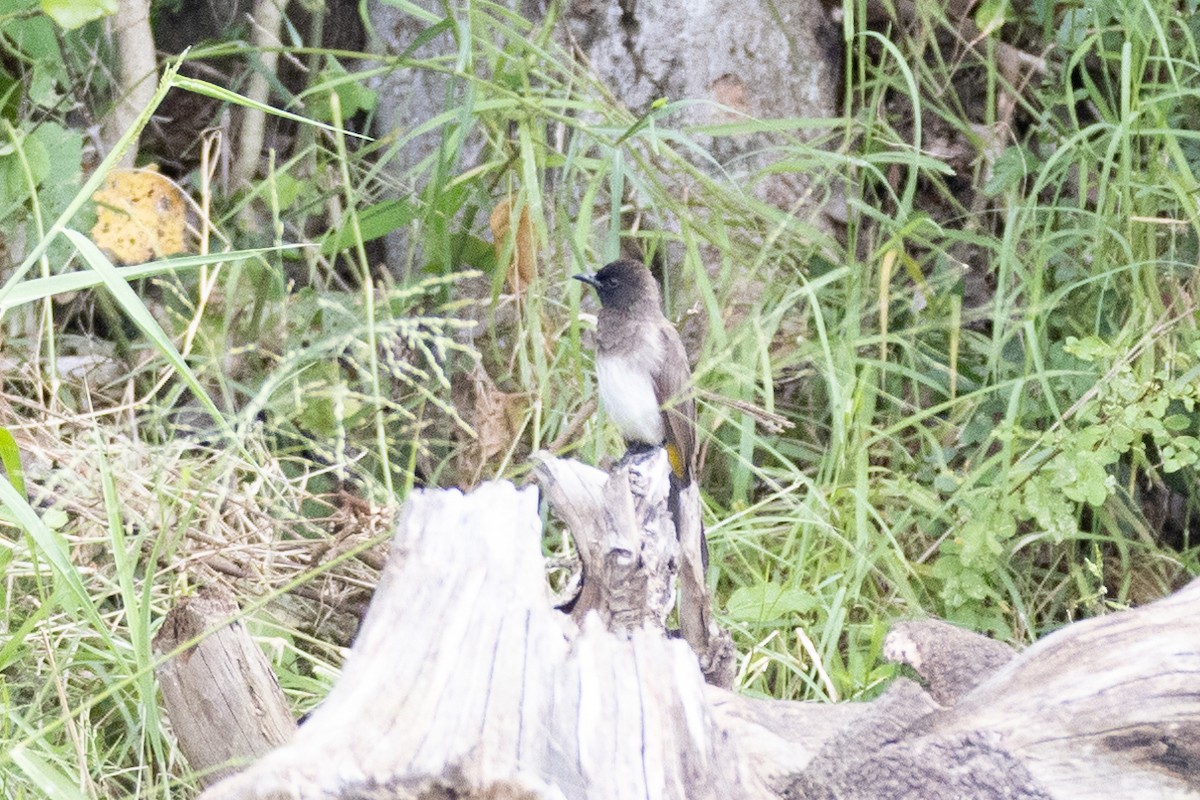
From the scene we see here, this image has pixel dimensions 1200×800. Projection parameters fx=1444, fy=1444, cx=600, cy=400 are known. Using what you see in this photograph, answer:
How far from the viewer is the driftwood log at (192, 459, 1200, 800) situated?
179 cm

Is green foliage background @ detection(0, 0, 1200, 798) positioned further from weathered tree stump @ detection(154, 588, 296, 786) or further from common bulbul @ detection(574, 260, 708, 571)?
weathered tree stump @ detection(154, 588, 296, 786)

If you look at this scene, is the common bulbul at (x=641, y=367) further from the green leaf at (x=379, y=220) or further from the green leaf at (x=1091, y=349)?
the green leaf at (x=1091, y=349)

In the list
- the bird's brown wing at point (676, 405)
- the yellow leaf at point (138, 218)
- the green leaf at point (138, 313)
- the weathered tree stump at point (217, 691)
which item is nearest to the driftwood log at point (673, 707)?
the green leaf at point (138, 313)

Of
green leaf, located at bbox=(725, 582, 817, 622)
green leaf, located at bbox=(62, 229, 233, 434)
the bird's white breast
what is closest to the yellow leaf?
the bird's white breast

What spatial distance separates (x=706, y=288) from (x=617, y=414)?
1.55 ft

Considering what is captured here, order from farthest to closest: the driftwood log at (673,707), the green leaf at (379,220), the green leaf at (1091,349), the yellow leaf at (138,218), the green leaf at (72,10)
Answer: the yellow leaf at (138,218) < the green leaf at (379,220) < the green leaf at (1091,349) < the green leaf at (72,10) < the driftwood log at (673,707)

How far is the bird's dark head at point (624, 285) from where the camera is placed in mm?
3775

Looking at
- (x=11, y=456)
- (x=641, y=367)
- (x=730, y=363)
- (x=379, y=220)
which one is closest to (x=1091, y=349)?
(x=730, y=363)

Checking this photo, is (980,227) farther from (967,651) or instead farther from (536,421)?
(967,651)

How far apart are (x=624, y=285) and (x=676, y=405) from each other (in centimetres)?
35

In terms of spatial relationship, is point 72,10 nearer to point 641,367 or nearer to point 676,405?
point 641,367

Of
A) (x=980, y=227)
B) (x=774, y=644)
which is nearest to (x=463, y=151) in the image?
(x=980, y=227)

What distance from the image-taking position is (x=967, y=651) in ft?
8.41

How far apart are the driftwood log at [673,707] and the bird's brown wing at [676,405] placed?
4.62 ft
